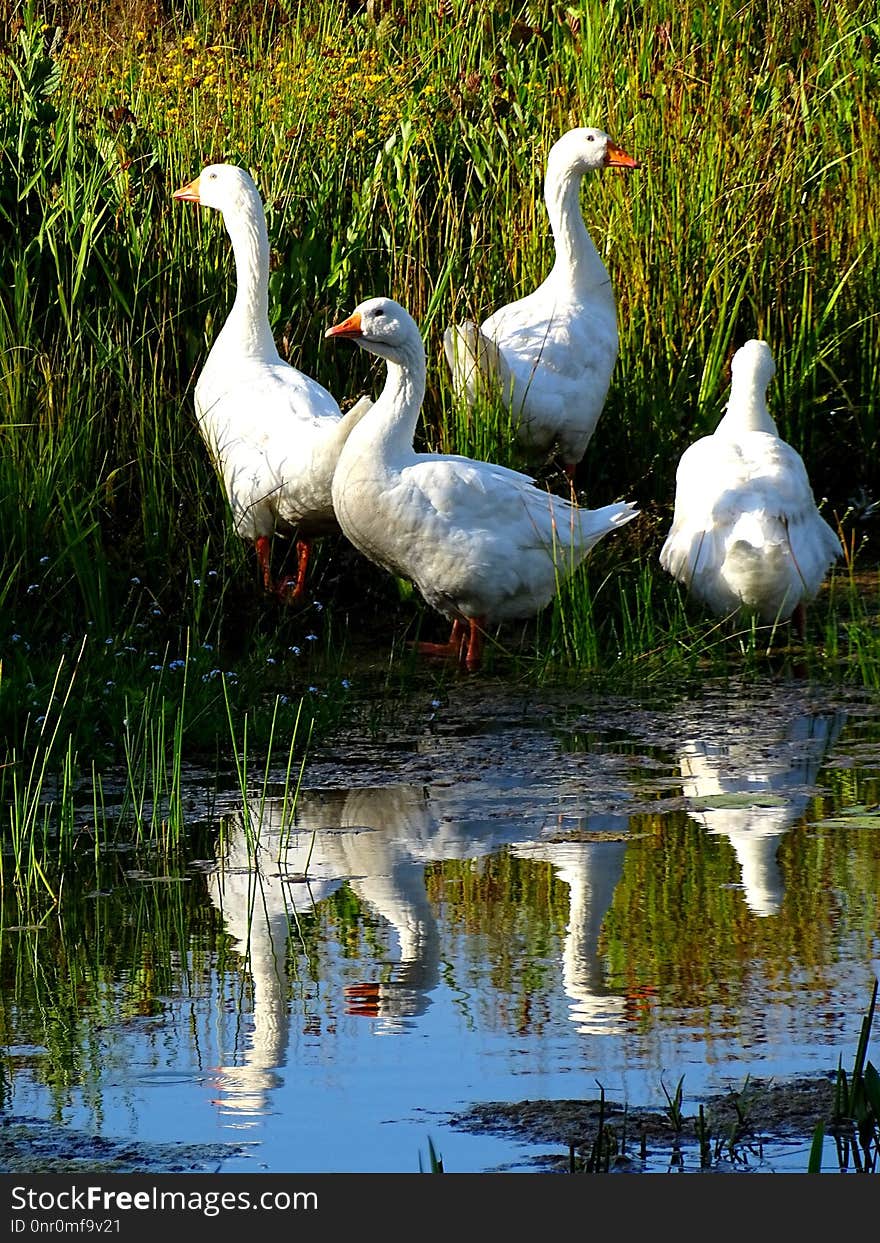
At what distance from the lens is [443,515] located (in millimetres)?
6652

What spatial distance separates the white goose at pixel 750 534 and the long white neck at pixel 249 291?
1868 millimetres

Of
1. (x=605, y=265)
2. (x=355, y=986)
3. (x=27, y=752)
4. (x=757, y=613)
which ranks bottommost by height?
(x=355, y=986)

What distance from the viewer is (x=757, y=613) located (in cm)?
666

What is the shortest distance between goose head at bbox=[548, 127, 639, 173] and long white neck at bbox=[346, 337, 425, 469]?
1.77 m

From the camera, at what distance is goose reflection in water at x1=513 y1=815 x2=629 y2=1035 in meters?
3.56

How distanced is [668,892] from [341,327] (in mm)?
3192

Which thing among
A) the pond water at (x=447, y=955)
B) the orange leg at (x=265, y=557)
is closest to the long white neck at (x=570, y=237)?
the orange leg at (x=265, y=557)

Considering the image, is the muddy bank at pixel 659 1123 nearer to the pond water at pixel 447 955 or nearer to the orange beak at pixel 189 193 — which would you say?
the pond water at pixel 447 955

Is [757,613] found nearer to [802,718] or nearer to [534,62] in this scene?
[802,718]

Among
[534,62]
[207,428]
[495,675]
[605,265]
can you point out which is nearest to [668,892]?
[495,675]

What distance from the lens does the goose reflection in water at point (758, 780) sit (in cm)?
442

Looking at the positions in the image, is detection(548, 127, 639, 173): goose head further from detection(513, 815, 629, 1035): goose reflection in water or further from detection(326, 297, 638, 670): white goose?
detection(513, 815, 629, 1035): goose reflection in water

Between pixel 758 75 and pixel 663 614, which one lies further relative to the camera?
pixel 758 75

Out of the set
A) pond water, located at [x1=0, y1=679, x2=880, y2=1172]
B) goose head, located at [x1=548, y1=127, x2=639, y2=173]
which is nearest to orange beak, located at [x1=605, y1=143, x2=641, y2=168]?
goose head, located at [x1=548, y1=127, x2=639, y2=173]
